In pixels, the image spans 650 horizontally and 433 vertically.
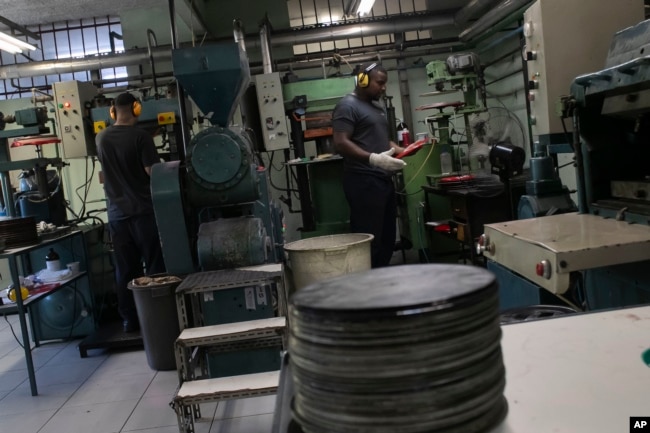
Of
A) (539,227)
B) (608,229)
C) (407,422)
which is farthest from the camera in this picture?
(539,227)

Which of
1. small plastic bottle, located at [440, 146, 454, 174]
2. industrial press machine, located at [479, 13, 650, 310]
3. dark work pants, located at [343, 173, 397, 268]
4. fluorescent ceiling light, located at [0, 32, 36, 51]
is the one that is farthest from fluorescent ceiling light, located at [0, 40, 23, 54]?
industrial press machine, located at [479, 13, 650, 310]

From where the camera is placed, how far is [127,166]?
341cm

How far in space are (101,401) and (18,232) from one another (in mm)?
1108

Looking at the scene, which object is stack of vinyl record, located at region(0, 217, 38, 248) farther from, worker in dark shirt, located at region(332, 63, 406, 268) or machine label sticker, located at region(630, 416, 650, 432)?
machine label sticker, located at region(630, 416, 650, 432)

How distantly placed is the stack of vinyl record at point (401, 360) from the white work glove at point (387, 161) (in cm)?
268

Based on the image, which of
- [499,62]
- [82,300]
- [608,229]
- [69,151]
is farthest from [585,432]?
[499,62]

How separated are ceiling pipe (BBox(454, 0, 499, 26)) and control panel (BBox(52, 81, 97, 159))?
3.55m

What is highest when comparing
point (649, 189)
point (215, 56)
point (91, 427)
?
point (215, 56)

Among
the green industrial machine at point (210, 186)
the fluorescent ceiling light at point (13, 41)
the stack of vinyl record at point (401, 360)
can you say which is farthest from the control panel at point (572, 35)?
the fluorescent ceiling light at point (13, 41)

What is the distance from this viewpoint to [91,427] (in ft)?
8.23

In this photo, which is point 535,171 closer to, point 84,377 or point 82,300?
point 84,377

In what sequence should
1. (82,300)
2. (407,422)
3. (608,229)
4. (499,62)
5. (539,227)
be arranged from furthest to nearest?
1. (499,62)
2. (82,300)
3. (539,227)
4. (608,229)
5. (407,422)

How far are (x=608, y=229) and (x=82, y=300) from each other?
347cm

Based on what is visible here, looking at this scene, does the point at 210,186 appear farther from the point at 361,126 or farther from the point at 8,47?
the point at 8,47
